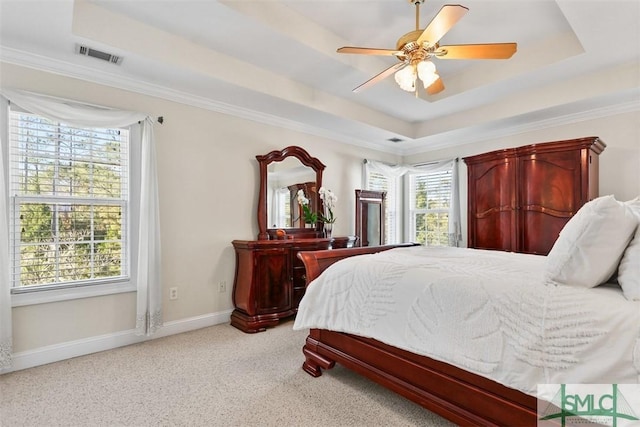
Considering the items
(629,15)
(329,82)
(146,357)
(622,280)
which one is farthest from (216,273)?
(629,15)

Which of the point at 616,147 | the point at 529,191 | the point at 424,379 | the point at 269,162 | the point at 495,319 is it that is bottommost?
the point at 424,379

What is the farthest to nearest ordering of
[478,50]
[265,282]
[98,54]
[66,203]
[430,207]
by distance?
[430,207], [265,282], [66,203], [98,54], [478,50]

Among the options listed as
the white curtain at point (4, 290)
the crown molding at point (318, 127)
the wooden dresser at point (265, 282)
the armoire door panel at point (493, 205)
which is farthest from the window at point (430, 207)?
the white curtain at point (4, 290)

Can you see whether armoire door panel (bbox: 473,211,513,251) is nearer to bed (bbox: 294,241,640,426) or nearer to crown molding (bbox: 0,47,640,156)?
crown molding (bbox: 0,47,640,156)

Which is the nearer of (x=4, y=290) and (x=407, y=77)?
(x=4, y=290)

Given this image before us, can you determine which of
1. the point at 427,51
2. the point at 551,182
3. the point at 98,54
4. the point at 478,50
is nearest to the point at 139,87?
the point at 98,54

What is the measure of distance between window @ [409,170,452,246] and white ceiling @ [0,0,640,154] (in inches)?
47.7

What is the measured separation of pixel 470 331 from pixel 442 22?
1.79 m

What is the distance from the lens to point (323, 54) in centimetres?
301

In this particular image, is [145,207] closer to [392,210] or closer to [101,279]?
[101,279]

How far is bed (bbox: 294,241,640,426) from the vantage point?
121cm

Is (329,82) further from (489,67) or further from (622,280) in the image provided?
(622,280)

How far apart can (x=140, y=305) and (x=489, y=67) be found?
4.31 metres

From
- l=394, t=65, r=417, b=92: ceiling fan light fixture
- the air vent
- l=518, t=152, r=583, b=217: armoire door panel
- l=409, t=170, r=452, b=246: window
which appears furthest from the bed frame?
l=409, t=170, r=452, b=246: window
